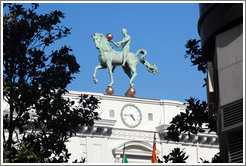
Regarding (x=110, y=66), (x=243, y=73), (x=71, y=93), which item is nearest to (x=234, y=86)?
(x=243, y=73)

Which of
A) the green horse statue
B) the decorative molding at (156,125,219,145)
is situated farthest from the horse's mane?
the decorative molding at (156,125,219,145)

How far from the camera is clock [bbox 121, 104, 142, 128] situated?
4888cm

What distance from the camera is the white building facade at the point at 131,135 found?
154 ft

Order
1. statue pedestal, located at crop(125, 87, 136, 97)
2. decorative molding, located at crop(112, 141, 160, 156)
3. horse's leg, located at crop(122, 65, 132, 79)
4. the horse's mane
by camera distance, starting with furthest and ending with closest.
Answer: horse's leg, located at crop(122, 65, 132, 79)
the horse's mane
statue pedestal, located at crop(125, 87, 136, 97)
decorative molding, located at crop(112, 141, 160, 156)

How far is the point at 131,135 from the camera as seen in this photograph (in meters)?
48.5

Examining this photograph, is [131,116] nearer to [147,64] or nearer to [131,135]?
[131,135]

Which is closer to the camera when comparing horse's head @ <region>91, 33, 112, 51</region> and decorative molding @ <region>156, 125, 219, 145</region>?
decorative molding @ <region>156, 125, 219, 145</region>

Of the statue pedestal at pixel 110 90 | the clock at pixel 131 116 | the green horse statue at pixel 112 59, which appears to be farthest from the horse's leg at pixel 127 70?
the clock at pixel 131 116

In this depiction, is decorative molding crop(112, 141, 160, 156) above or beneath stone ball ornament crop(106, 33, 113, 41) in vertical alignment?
beneath

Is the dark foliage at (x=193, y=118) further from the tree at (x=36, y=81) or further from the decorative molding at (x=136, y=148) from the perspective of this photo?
the decorative molding at (x=136, y=148)

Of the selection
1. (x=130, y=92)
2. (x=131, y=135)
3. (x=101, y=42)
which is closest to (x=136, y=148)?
(x=131, y=135)

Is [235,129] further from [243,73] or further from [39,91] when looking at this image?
[39,91]

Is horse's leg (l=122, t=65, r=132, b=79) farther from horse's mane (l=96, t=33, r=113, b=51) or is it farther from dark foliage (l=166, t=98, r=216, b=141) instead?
dark foliage (l=166, t=98, r=216, b=141)

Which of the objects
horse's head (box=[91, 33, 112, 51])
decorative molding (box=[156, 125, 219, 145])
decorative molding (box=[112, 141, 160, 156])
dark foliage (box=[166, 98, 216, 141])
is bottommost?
dark foliage (box=[166, 98, 216, 141])
